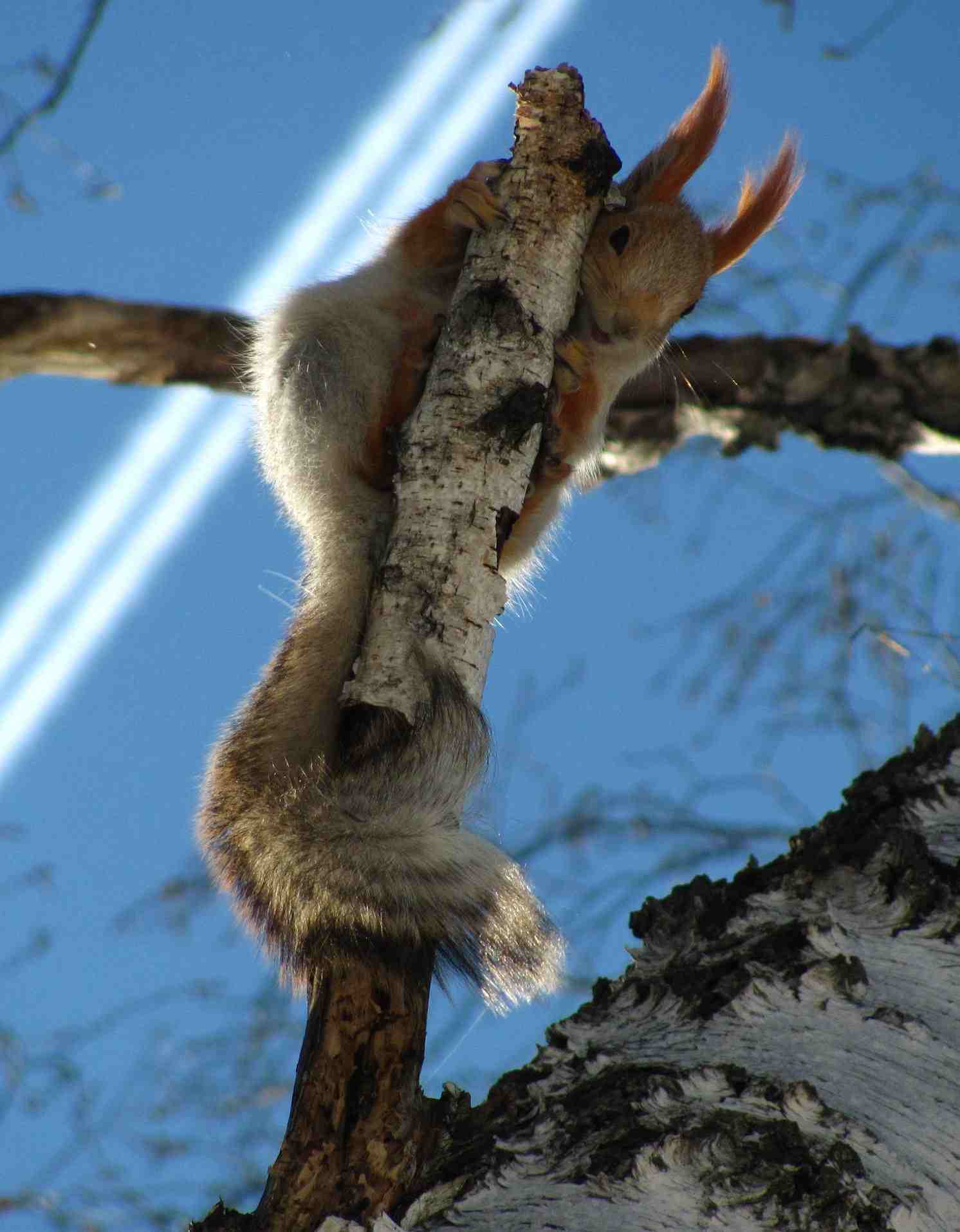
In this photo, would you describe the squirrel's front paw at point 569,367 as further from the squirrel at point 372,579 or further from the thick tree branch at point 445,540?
the thick tree branch at point 445,540

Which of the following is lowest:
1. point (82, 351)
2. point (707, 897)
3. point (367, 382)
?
point (707, 897)

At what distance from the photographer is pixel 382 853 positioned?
146cm

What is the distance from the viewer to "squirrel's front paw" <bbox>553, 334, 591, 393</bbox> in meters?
2.31

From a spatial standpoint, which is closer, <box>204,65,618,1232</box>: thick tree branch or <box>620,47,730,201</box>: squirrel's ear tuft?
<box>204,65,618,1232</box>: thick tree branch

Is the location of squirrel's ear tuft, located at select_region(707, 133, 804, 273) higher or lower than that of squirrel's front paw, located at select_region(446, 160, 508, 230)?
higher

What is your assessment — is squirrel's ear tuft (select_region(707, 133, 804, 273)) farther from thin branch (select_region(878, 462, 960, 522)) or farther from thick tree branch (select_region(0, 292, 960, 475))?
thin branch (select_region(878, 462, 960, 522))

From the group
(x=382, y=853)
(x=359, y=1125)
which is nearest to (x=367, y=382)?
(x=382, y=853)

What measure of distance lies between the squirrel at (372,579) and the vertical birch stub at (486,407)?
0.06 metres

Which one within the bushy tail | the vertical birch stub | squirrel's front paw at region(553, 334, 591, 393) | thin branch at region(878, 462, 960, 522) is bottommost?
the bushy tail

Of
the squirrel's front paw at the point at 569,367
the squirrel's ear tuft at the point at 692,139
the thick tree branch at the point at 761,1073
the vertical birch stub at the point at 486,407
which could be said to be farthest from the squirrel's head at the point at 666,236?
the thick tree branch at the point at 761,1073

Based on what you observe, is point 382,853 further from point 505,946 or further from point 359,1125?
point 359,1125

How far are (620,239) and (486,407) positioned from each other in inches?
49.7

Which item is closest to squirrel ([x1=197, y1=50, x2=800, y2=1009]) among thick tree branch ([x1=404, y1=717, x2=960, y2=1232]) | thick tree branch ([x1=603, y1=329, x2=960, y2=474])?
thick tree branch ([x1=404, y1=717, x2=960, y2=1232])

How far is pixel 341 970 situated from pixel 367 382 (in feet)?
3.87
